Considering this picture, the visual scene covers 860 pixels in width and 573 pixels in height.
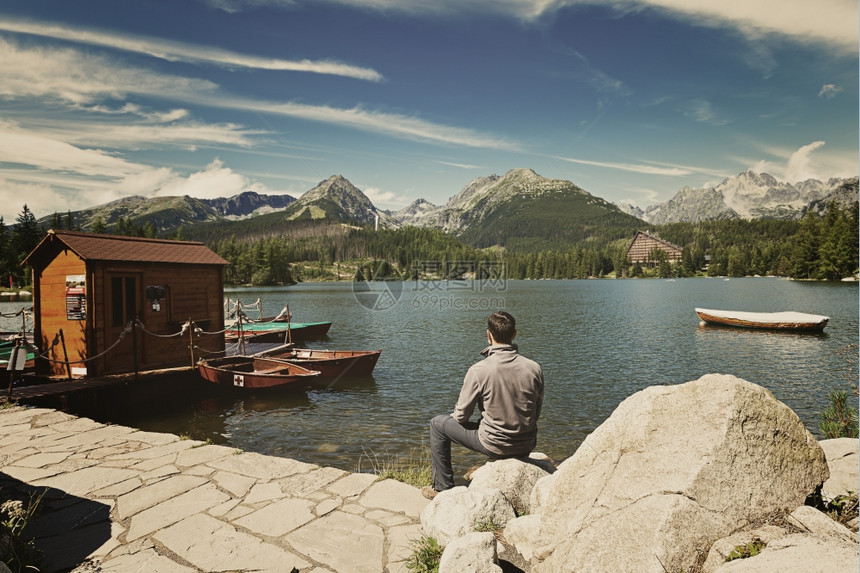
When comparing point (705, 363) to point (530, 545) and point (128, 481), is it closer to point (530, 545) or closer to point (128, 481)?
point (530, 545)

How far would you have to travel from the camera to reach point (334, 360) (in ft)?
71.2

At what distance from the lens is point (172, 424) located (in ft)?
52.5

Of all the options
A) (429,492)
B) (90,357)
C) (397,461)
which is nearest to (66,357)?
(90,357)

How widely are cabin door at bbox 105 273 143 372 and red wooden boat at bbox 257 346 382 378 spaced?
20.0 feet

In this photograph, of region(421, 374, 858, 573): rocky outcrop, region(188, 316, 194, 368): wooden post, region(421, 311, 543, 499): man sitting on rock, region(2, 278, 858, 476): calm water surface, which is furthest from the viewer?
region(188, 316, 194, 368): wooden post

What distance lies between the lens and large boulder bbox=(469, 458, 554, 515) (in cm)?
581

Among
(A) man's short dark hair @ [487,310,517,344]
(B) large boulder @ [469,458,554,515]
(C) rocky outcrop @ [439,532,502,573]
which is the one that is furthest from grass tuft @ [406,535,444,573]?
(A) man's short dark hair @ [487,310,517,344]

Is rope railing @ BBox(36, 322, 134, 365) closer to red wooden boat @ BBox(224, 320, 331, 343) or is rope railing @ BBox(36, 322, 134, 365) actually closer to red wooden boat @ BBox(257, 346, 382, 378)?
red wooden boat @ BBox(257, 346, 382, 378)

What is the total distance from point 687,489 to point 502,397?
8.34 feet

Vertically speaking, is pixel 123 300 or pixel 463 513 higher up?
pixel 123 300

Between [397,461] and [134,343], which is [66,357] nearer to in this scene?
[134,343]

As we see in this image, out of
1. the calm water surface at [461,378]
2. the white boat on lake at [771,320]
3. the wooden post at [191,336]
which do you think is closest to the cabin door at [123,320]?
the wooden post at [191,336]

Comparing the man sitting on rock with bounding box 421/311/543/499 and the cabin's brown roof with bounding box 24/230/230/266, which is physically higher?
the cabin's brown roof with bounding box 24/230/230/266

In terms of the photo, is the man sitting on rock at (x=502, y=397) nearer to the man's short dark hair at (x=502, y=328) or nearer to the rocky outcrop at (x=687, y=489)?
the man's short dark hair at (x=502, y=328)
